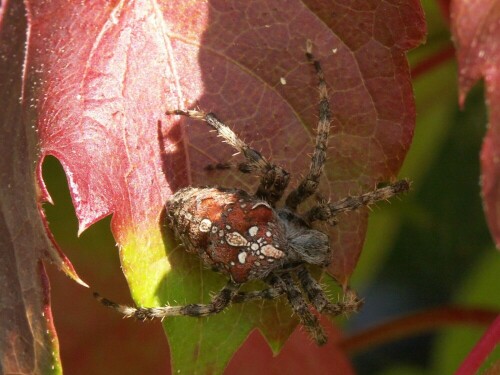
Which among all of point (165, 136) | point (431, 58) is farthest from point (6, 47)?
point (431, 58)

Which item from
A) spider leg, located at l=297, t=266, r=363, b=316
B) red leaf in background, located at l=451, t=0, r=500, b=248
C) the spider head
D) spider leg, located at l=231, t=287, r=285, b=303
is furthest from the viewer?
spider leg, located at l=297, t=266, r=363, b=316

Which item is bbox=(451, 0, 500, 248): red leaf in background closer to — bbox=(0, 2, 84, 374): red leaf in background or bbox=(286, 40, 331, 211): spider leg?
bbox=(286, 40, 331, 211): spider leg

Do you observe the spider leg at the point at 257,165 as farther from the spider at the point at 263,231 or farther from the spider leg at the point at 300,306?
the spider leg at the point at 300,306

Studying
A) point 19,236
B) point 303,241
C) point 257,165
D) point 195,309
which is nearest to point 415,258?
point 303,241

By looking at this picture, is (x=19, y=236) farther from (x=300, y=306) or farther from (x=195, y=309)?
(x=300, y=306)

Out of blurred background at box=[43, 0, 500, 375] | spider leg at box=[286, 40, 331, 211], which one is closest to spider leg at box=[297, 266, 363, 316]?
spider leg at box=[286, 40, 331, 211]

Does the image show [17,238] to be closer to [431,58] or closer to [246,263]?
[246,263]
